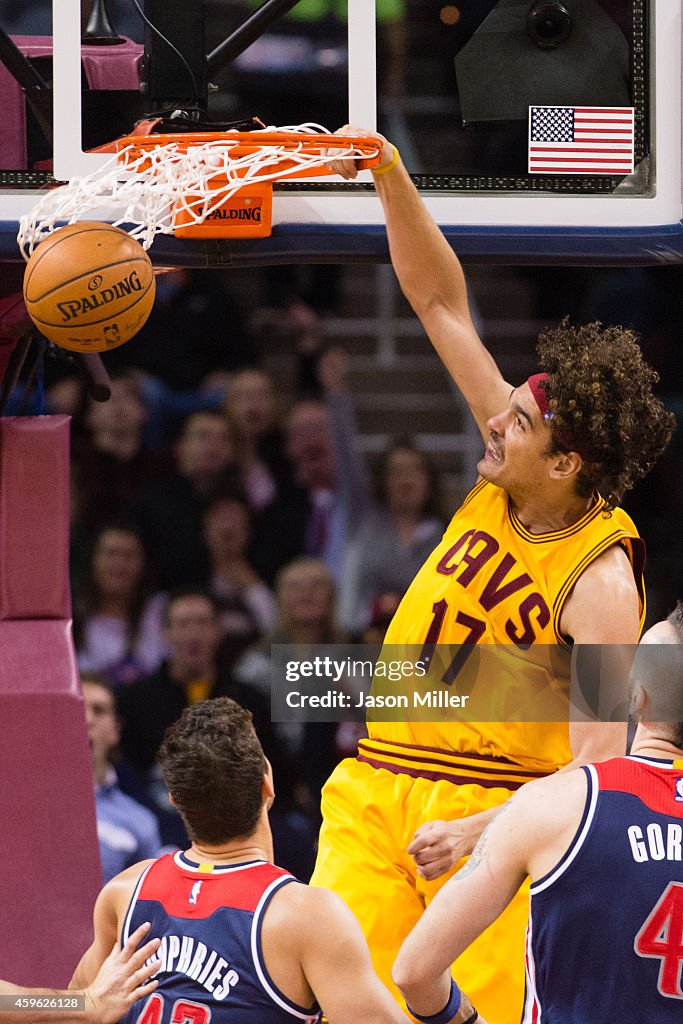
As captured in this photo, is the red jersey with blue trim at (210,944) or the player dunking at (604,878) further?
the red jersey with blue trim at (210,944)

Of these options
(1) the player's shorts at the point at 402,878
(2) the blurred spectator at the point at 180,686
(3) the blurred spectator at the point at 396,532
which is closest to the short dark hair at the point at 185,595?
(2) the blurred spectator at the point at 180,686

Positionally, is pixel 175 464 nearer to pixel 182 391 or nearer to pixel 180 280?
pixel 182 391

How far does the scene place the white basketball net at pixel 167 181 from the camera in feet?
10.6

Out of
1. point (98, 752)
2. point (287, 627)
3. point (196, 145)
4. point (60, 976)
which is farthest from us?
point (287, 627)

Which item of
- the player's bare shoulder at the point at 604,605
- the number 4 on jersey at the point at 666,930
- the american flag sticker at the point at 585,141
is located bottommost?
the number 4 on jersey at the point at 666,930

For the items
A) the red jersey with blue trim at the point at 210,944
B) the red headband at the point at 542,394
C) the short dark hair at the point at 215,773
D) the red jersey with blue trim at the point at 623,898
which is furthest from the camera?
the red headband at the point at 542,394

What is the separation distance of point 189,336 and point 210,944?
274 centimetres

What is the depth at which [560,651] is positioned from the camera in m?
3.25

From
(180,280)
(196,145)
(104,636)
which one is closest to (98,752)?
(104,636)

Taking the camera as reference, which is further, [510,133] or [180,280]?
[180,280]

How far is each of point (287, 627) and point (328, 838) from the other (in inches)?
61.2

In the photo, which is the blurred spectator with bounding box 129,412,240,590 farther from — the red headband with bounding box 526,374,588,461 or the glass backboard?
the red headband with bounding box 526,374,588,461

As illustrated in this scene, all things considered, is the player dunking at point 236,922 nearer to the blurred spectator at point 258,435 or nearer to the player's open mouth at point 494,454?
the player's open mouth at point 494,454

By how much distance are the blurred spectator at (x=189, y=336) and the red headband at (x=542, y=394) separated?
1.76 metres
